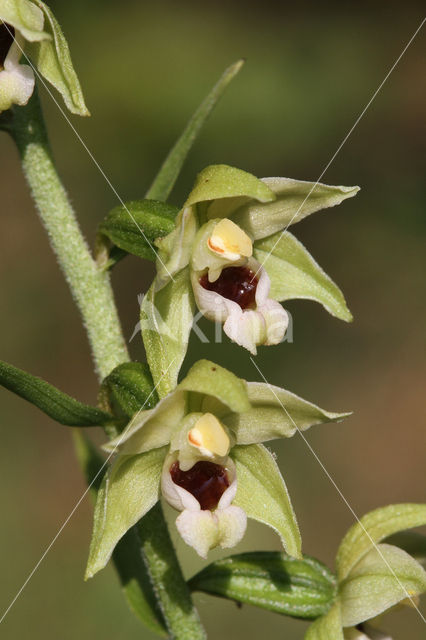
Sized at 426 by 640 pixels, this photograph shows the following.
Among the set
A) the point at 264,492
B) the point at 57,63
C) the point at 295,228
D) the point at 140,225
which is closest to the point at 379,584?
the point at 264,492

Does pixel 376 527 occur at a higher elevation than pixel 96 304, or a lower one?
lower

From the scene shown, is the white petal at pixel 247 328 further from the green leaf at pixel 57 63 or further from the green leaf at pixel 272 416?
the green leaf at pixel 57 63

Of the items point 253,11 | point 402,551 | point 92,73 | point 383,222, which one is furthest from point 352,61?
point 402,551

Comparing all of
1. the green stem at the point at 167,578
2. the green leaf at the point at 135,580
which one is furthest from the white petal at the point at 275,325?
the green leaf at the point at 135,580

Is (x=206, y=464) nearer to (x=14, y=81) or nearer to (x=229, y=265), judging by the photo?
(x=229, y=265)

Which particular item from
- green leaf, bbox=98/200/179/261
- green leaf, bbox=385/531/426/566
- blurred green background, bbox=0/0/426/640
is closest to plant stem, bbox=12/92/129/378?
green leaf, bbox=98/200/179/261

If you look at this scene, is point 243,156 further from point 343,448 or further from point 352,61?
point 343,448

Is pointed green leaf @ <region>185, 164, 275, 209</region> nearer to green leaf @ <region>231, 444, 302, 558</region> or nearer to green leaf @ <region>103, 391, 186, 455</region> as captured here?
green leaf @ <region>103, 391, 186, 455</region>
